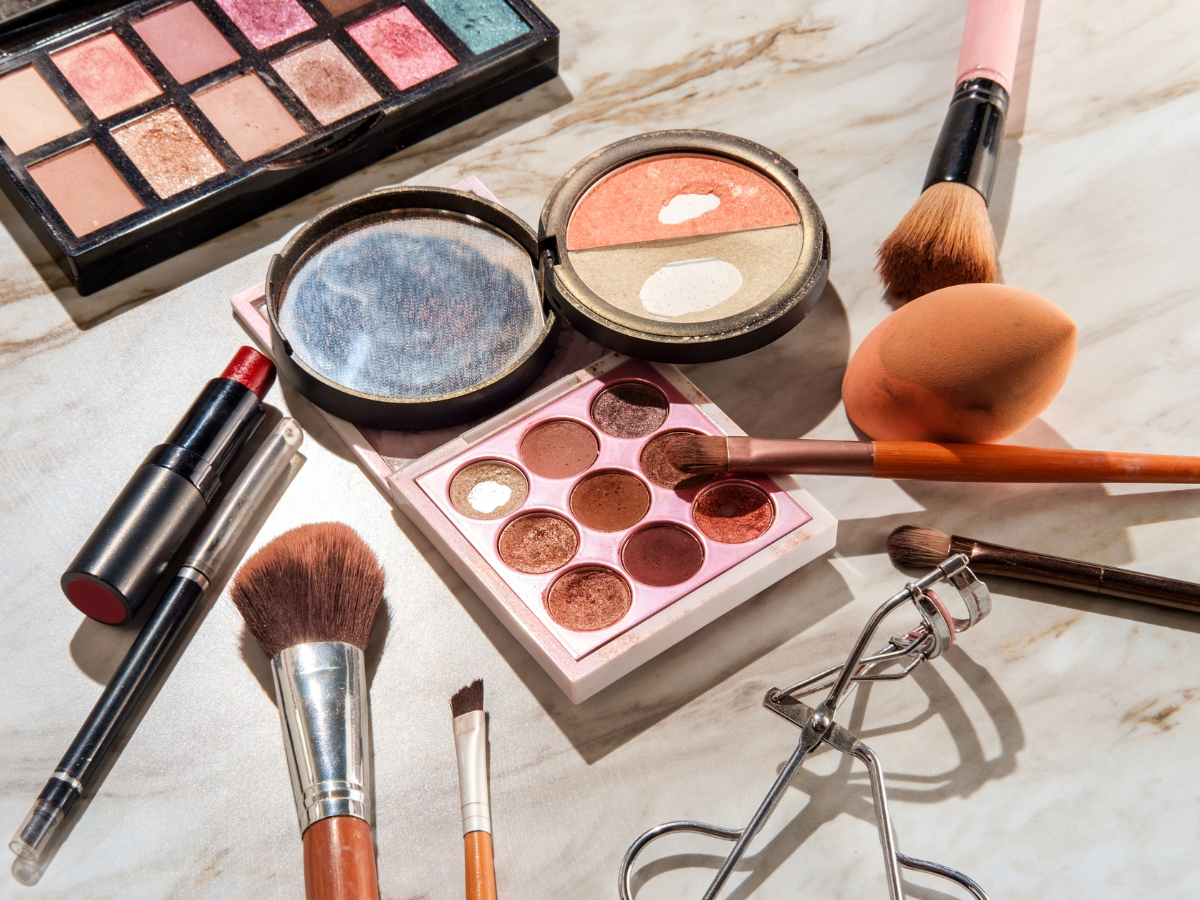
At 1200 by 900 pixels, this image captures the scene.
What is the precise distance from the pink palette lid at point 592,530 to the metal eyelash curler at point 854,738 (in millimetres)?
124

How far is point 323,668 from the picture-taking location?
2.64 feet

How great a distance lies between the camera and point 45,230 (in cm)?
100

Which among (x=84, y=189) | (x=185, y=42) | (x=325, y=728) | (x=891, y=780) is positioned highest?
(x=185, y=42)

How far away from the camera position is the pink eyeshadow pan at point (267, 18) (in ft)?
3.71

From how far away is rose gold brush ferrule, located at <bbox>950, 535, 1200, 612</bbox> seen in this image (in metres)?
0.87

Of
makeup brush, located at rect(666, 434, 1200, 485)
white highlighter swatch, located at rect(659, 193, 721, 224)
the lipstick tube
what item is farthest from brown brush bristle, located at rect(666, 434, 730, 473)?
the lipstick tube

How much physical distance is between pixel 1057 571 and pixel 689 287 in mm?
399

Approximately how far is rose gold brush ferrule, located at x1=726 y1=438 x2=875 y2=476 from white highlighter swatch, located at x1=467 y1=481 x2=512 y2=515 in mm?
193

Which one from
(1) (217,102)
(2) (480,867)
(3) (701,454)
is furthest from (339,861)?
(1) (217,102)

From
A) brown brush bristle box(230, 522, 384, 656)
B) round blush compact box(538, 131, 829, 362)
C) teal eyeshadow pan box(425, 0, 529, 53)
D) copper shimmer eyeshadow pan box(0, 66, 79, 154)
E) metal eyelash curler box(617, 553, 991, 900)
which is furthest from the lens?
teal eyeshadow pan box(425, 0, 529, 53)

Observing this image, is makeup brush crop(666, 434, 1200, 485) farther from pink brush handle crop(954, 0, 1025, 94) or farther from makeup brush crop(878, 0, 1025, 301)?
pink brush handle crop(954, 0, 1025, 94)

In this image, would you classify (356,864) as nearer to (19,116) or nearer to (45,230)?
(45,230)

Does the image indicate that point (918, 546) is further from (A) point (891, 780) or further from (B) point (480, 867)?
(B) point (480, 867)

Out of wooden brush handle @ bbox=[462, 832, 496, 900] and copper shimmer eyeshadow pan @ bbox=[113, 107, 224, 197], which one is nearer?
wooden brush handle @ bbox=[462, 832, 496, 900]
